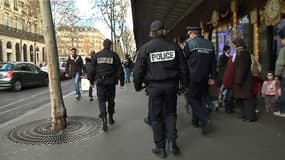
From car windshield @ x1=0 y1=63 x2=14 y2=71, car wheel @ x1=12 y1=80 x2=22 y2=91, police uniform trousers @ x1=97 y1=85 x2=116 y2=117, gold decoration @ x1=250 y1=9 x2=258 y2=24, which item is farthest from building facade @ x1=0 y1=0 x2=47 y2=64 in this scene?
police uniform trousers @ x1=97 y1=85 x2=116 y2=117

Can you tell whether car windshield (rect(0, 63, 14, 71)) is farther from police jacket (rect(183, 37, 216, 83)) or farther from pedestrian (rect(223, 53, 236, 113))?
police jacket (rect(183, 37, 216, 83))

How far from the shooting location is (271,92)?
746cm

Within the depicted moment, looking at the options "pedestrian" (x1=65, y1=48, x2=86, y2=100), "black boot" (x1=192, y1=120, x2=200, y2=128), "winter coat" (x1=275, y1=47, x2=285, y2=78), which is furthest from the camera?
"pedestrian" (x1=65, y1=48, x2=86, y2=100)

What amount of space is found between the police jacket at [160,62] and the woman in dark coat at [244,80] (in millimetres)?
2166

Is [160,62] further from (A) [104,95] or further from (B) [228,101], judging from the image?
(B) [228,101]

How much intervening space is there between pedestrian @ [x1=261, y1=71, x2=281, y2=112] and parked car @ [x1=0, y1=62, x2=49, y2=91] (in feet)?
43.3

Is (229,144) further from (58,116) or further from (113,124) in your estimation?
(58,116)

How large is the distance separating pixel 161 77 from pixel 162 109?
0.48 meters

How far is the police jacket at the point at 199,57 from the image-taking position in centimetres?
577

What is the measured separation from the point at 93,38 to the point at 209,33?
98.6 m

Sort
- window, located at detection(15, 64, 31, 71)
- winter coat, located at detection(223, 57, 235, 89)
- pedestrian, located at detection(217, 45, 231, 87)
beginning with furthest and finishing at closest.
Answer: window, located at detection(15, 64, 31, 71), pedestrian, located at detection(217, 45, 231, 87), winter coat, located at detection(223, 57, 235, 89)

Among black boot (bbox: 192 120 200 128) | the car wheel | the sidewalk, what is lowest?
the sidewalk

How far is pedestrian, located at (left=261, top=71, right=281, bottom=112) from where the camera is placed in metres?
7.43

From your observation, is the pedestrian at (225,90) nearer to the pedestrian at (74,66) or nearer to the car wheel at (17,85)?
the pedestrian at (74,66)
